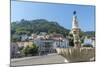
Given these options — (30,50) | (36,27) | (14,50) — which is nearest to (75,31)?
(36,27)

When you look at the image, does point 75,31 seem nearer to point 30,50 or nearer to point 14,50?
point 30,50

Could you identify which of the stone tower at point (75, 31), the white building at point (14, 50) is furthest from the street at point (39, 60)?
the stone tower at point (75, 31)

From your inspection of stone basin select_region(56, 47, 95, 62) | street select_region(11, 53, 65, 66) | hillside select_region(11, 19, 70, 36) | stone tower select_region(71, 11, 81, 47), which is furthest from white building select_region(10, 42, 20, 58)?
stone tower select_region(71, 11, 81, 47)

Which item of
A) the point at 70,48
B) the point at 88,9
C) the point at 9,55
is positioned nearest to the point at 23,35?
the point at 9,55

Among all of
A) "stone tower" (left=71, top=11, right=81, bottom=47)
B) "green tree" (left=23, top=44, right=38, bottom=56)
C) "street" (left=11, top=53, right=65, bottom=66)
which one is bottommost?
"street" (left=11, top=53, right=65, bottom=66)

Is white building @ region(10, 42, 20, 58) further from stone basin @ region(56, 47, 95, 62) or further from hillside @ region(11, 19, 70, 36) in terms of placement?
stone basin @ region(56, 47, 95, 62)

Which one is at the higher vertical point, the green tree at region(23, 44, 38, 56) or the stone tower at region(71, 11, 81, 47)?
the stone tower at region(71, 11, 81, 47)
